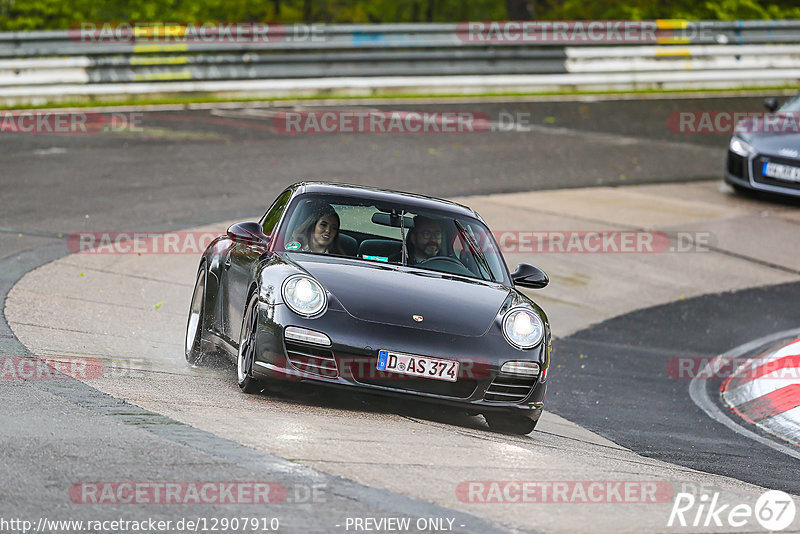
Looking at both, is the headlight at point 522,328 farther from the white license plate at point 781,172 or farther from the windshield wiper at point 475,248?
the white license plate at point 781,172

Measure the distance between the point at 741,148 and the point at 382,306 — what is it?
432 inches

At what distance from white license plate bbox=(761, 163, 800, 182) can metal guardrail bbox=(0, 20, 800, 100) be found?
8.53m

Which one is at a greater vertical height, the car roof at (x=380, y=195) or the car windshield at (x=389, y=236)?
the car roof at (x=380, y=195)

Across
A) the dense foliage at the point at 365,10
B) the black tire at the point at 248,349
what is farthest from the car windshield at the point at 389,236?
the dense foliage at the point at 365,10

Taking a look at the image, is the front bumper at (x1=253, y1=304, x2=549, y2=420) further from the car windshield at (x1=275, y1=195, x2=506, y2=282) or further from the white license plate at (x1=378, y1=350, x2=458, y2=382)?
the car windshield at (x1=275, y1=195, x2=506, y2=282)

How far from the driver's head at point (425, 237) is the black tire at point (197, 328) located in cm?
156

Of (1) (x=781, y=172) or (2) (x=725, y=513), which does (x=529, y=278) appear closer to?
(2) (x=725, y=513)

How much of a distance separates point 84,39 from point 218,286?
13.7 metres

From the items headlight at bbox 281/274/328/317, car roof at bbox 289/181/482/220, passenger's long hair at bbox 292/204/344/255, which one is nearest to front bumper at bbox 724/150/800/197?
car roof at bbox 289/181/482/220

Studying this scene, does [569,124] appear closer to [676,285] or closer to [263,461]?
[676,285]

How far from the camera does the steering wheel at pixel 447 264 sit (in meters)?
7.71

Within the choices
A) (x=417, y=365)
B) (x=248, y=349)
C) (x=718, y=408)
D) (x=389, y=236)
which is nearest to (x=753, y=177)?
(x=718, y=408)

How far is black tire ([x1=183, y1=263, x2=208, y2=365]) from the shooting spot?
27.4ft

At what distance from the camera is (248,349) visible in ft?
22.8
